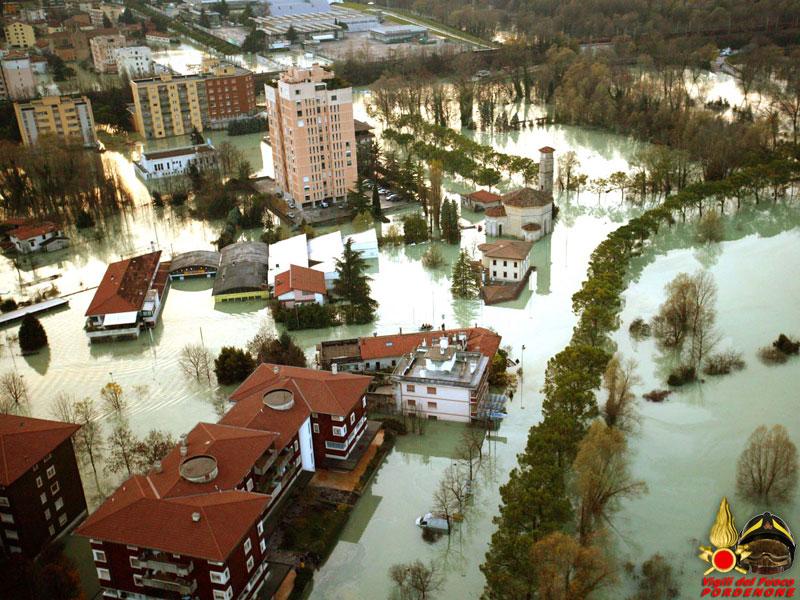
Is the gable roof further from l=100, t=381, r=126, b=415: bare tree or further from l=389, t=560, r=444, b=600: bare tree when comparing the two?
l=389, t=560, r=444, b=600: bare tree

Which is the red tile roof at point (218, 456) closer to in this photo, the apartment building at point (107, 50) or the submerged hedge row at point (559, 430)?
the submerged hedge row at point (559, 430)

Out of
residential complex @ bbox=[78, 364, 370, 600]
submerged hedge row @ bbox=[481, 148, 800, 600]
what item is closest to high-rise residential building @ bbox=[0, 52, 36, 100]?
submerged hedge row @ bbox=[481, 148, 800, 600]

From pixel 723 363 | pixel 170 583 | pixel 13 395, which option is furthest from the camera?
pixel 723 363

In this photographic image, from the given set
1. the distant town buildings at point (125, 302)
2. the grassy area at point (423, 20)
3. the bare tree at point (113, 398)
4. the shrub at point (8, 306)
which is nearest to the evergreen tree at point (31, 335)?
the distant town buildings at point (125, 302)

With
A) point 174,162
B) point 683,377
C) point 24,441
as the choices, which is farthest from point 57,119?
point 683,377

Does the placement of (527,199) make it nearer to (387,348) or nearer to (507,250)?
(507,250)

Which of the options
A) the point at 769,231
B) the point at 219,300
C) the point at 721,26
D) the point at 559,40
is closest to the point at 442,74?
the point at 559,40
